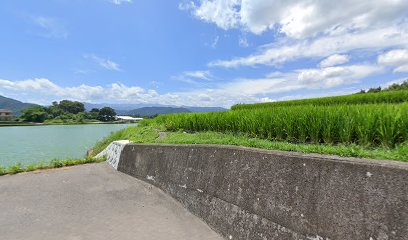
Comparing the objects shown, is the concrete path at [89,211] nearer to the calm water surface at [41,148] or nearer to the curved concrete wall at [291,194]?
the curved concrete wall at [291,194]

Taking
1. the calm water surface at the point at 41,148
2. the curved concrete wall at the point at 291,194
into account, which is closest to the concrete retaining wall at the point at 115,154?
the calm water surface at the point at 41,148

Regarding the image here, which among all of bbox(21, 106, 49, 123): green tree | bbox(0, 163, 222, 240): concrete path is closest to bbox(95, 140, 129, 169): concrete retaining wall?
bbox(0, 163, 222, 240): concrete path

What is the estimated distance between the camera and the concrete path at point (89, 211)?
4.51 m

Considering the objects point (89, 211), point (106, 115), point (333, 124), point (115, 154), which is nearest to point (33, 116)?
point (106, 115)

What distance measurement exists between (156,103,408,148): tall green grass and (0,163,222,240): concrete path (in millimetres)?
3014

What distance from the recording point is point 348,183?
2.93 meters

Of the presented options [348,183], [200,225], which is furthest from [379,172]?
[200,225]

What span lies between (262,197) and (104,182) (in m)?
5.38

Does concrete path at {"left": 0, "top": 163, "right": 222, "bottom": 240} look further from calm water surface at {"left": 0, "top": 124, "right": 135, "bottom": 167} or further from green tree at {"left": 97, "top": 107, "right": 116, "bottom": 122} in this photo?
green tree at {"left": 97, "top": 107, "right": 116, "bottom": 122}

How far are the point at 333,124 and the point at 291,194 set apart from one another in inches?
91.3

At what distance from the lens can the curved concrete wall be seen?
2619 millimetres

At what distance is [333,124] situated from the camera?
16.7ft

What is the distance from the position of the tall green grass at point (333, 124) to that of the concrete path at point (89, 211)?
3.01 metres

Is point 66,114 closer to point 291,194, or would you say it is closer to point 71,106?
point 71,106
